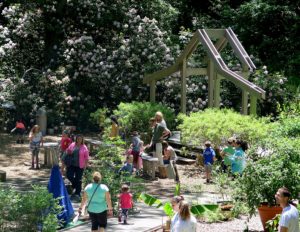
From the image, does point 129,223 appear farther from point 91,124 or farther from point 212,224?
point 91,124

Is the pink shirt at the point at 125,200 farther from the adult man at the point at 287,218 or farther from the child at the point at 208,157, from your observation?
the child at the point at 208,157

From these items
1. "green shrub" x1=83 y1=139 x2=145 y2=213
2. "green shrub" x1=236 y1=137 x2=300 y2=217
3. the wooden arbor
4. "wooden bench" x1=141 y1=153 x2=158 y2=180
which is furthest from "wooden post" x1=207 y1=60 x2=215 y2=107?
"green shrub" x1=236 y1=137 x2=300 y2=217

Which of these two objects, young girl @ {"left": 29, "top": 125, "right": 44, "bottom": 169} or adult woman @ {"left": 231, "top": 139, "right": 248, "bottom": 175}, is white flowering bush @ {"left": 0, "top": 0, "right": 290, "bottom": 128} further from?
adult woman @ {"left": 231, "top": 139, "right": 248, "bottom": 175}

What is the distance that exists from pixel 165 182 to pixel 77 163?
3.64 m

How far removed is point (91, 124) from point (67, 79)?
2.11 metres

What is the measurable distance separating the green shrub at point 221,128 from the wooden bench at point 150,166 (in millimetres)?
1514

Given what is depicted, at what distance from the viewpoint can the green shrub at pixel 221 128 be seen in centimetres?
1923

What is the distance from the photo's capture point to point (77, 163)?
15750 mm

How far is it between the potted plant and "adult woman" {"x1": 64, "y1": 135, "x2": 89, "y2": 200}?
3.87 metres

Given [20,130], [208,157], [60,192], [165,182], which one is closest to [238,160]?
[208,157]

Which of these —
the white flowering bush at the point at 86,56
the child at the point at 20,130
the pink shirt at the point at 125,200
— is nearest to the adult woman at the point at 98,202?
the pink shirt at the point at 125,200

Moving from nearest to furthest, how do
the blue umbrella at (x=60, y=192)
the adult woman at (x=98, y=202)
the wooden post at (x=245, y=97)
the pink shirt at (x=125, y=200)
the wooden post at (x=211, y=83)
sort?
1. the adult woman at (x=98, y=202)
2. the blue umbrella at (x=60, y=192)
3. the pink shirt at (x=125, y=200)
4. the wooden post at (x=245, y=97)
5. the wooden post at (x=211, y=83)

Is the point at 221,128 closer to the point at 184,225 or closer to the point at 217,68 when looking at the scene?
the point at 217,68

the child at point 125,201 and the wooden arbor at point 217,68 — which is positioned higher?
the wooden arbor at point 217,68
